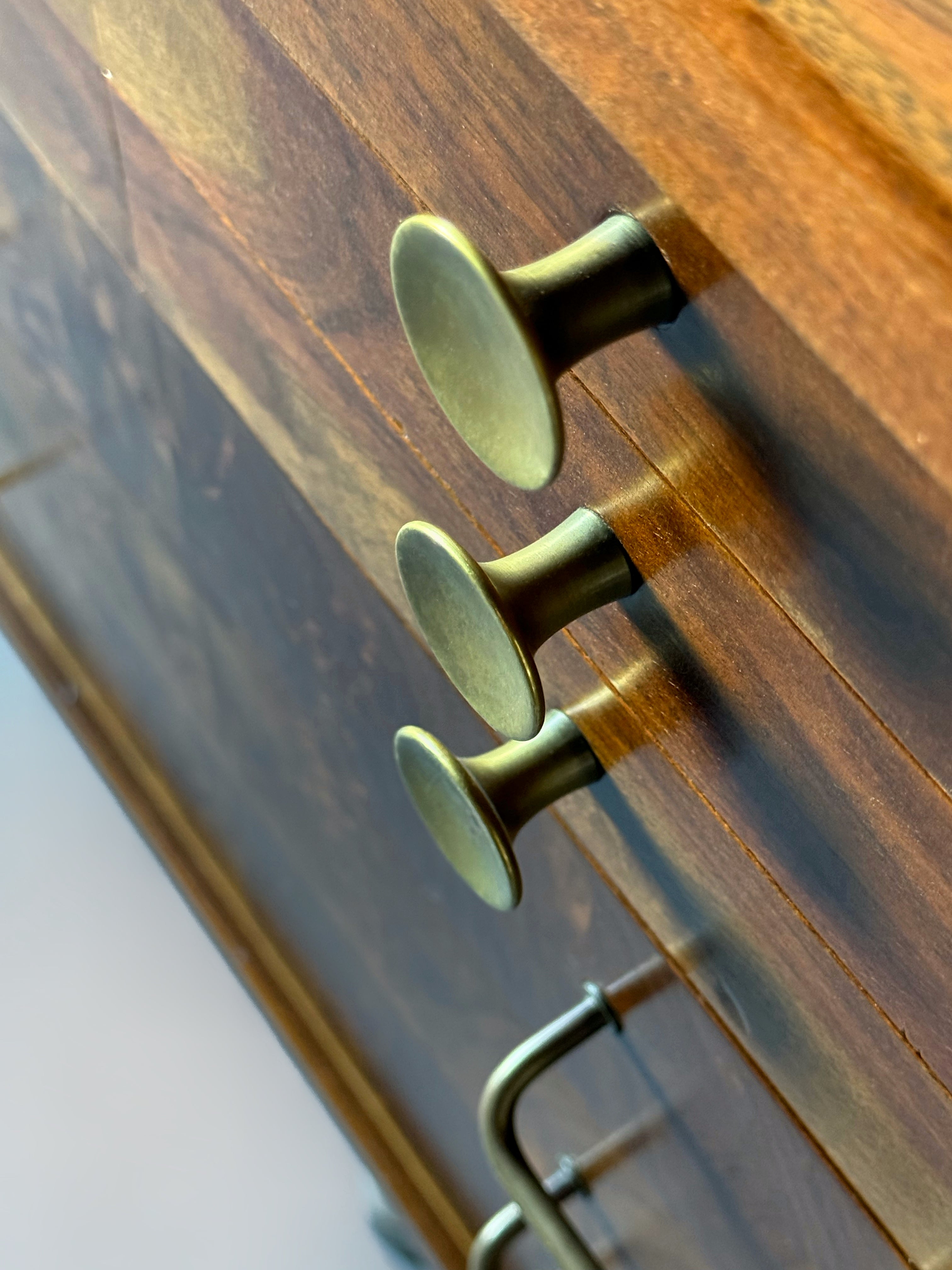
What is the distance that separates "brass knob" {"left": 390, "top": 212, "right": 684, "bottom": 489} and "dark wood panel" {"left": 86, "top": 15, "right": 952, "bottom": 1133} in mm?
53

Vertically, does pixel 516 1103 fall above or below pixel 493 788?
below

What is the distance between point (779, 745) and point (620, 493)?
0.24ft

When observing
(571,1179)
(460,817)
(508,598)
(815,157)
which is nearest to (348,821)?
(571,1179)

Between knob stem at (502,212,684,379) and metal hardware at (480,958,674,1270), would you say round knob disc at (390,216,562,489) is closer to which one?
knob stem at (502,212,684,379)

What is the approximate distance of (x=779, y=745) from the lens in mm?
322

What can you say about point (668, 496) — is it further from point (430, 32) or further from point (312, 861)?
point (312, 861)

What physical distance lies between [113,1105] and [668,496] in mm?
991

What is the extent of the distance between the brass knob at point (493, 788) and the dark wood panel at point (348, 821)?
99 millimetres

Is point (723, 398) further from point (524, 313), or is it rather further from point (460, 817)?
point (460, 817)

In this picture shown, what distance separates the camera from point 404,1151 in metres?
0.99

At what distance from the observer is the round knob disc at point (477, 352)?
0.25m

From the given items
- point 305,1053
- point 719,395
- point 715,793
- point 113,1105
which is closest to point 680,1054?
point 715,793

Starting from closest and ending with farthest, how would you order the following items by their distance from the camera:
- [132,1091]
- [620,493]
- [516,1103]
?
[620,493], [516,1103], [132,1091]

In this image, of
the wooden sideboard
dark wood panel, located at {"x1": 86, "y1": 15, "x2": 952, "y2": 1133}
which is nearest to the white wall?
the wooden sideboard
